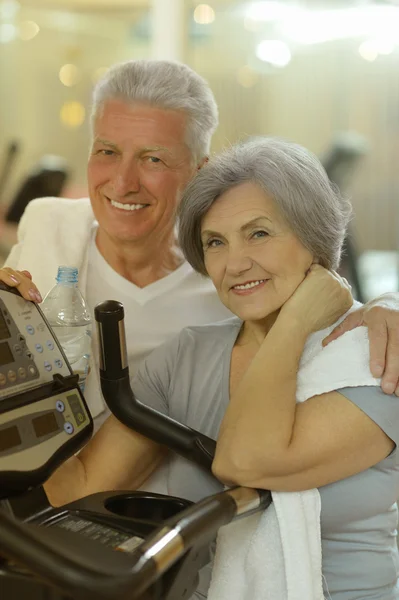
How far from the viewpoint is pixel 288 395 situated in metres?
1.25

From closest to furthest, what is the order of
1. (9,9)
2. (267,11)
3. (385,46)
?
1. (385,46)
2. (267,11)
3. (9,9)

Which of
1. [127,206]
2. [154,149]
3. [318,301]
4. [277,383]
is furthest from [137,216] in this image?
[277,383]

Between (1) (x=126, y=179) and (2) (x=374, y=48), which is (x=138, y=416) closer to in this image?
(1) (x=126, y=179)

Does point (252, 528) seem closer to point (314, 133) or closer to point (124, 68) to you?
point (124, 68)

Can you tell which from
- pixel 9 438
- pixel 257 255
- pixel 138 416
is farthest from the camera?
pixel 257 255

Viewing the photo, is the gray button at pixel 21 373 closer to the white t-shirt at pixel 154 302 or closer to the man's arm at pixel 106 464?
the man's arm at pixel 106 464

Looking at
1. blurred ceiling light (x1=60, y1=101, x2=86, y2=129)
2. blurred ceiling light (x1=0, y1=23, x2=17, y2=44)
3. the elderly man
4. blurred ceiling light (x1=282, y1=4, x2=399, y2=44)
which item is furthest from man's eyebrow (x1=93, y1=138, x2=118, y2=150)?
blurred ceiling light (x1=0, y1=23, x2=17, y2=44)

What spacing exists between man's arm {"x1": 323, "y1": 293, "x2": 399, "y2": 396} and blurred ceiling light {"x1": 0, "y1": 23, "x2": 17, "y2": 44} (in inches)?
168

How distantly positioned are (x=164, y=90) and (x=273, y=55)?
8.92 ft

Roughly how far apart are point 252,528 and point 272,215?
56 centimetres

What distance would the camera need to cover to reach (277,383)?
1264 mm

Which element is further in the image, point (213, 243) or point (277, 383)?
point (213, 243)

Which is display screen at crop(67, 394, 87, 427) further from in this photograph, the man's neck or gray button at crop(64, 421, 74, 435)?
the man's neck

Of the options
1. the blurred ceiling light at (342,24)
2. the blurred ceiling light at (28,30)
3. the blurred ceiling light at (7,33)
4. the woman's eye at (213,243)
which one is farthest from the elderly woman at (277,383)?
the blurred ceiling light at (7,33)
